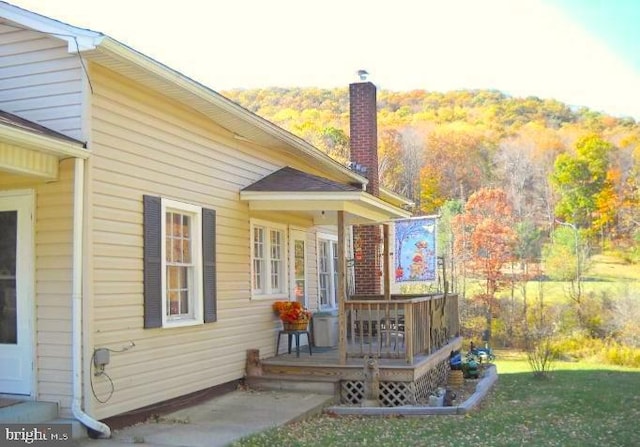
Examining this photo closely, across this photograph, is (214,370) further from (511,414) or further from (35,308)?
(511,414)

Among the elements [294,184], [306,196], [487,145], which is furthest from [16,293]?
[487,145]

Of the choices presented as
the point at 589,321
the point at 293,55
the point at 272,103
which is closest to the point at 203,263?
the point at 589,321

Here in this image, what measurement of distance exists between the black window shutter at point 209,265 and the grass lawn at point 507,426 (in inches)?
79.5

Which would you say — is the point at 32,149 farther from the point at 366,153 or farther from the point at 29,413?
the point at 366,153

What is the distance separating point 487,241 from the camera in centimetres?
3014

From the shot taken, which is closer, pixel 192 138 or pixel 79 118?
pixel 79 118

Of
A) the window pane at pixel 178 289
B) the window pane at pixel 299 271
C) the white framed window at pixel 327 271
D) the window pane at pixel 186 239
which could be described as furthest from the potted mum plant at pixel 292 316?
the white framed window at pixel 327 271

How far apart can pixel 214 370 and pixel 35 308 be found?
3027 millimetres

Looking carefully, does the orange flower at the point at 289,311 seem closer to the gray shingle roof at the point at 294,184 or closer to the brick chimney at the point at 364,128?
the gray shingle roof at the point at 294,184

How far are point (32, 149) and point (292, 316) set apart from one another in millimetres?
5450

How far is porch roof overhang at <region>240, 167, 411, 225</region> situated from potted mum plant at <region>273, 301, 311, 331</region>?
171 centimetres

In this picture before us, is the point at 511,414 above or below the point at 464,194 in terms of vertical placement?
below

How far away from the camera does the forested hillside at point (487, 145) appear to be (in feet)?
133

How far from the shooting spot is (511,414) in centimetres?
943
